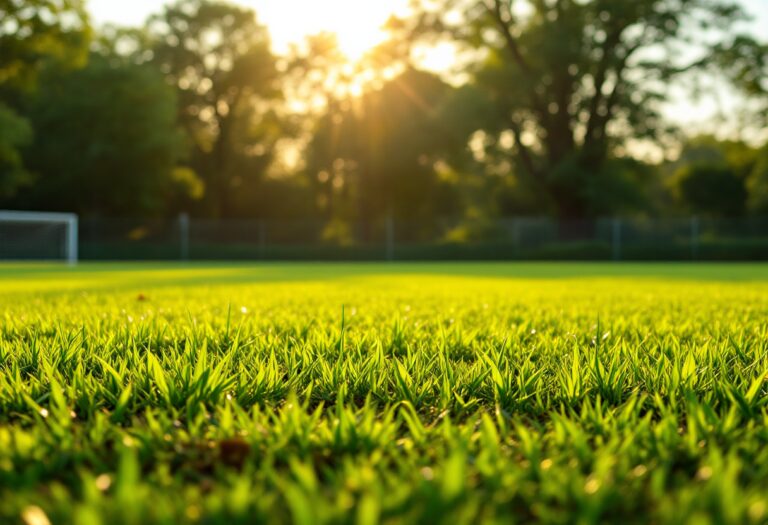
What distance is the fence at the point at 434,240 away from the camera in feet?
101

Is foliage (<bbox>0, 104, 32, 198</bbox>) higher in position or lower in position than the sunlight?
lower

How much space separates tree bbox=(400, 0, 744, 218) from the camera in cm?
3156

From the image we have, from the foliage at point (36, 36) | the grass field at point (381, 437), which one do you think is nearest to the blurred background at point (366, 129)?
the foliage at point (36, 36)

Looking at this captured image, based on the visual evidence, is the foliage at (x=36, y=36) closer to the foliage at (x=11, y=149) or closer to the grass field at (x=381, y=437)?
the foliage at (x=11, y=149)

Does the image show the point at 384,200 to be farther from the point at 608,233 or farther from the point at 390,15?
the point at 608,233

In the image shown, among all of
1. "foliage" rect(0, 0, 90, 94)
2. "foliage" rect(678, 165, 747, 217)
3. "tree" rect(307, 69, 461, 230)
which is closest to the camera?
"foliage" rect(0, 0, 90, 94)

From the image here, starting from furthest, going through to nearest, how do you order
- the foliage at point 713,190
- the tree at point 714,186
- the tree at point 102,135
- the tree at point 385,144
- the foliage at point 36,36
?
the foliage at point 713,190, the tree at point 714,186, the tree at point 385,144, the tree at point 102,135, the foliage at point 36,36

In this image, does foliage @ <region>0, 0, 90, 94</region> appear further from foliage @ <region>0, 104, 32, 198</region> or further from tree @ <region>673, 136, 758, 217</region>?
tree @ <region>673, 136, 758, 217</region>

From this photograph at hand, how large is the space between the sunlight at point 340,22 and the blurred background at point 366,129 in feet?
0.58

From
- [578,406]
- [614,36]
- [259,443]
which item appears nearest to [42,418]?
[259,443]

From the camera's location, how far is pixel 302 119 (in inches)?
1914

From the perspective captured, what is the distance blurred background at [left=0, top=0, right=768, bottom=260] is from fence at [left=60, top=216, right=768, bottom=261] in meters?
0.10

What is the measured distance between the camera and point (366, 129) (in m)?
44.0

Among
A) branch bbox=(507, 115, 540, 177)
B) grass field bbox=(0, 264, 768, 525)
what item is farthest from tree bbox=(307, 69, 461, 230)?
grass field bbox=(0, 264, 768, 525)
